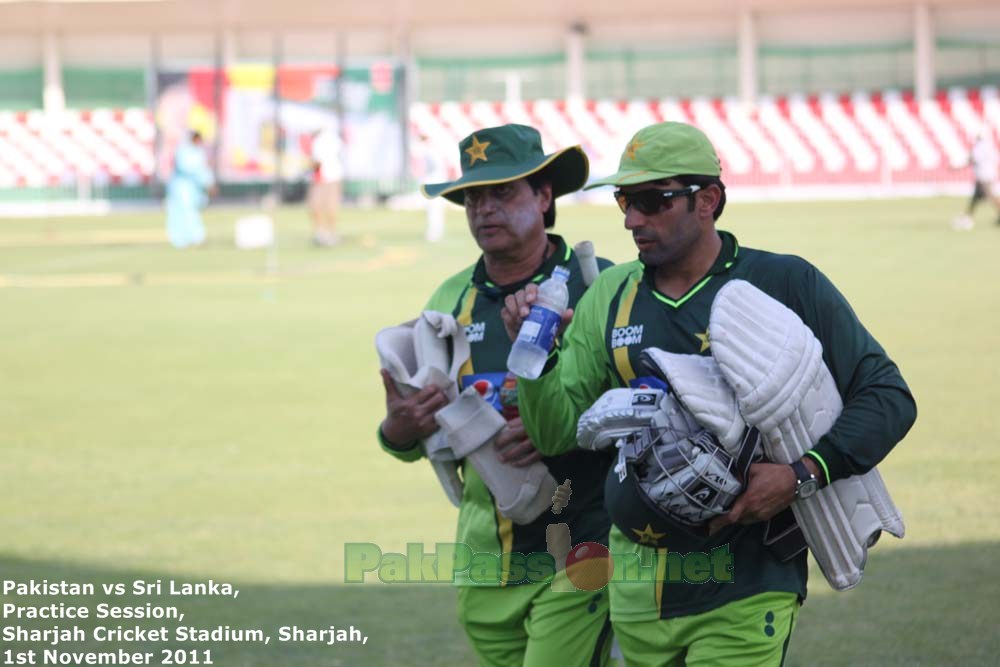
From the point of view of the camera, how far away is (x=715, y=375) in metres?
4.19

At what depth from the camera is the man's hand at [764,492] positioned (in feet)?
13.6

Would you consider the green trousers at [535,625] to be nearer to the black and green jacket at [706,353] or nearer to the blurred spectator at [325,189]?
the black and green jacket at [706,353]

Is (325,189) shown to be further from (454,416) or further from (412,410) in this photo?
(454,416)

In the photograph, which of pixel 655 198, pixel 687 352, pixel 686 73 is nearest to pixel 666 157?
pixel 655 198

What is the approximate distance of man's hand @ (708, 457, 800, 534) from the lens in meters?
4.15

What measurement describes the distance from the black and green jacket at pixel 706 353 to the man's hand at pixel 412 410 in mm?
471

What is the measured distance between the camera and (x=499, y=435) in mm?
4941

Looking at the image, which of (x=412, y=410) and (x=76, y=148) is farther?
(x=76, y=148)

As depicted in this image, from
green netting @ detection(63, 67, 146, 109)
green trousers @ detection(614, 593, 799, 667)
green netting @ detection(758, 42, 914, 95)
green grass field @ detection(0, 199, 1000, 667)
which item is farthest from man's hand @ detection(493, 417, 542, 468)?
green netting @ detection(63, 67, 146, 109)

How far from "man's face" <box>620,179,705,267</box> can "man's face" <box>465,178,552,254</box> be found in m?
0.74

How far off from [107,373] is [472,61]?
38.9 m

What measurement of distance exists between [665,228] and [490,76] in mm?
49579

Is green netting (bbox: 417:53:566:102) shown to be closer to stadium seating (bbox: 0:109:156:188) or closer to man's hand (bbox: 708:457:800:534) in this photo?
stadium seating (bbox: 0:109:156:188)

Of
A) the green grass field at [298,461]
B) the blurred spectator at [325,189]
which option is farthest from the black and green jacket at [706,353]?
the blurred spectator at [325,189]
